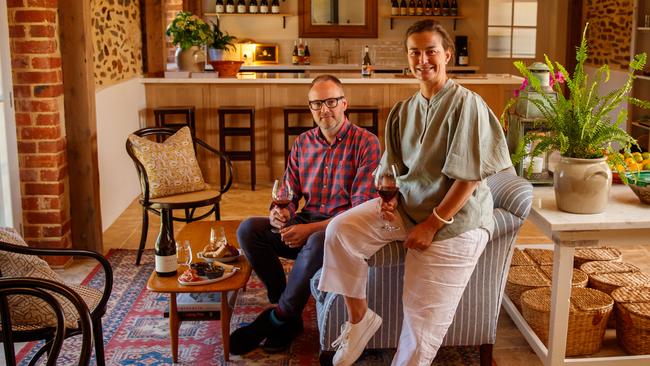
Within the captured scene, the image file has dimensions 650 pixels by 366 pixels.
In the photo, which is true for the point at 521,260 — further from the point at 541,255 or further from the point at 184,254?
the point at 184,254

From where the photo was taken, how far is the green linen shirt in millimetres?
2729

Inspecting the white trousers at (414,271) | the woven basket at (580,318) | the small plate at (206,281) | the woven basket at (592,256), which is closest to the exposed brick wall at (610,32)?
the woven basket at (592,256)

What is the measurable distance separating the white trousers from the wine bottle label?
0.71m

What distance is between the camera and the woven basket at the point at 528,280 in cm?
373

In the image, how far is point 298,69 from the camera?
9.90 metres

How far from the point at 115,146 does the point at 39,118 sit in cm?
148

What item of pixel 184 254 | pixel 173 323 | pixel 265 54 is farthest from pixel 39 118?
pixel 265 54

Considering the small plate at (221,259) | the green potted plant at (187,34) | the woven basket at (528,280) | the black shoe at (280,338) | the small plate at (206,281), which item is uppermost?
the green potted plant at (187,34)

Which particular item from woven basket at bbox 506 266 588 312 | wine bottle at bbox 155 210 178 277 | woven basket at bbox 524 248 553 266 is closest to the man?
wine bottle at bbox 155 210 178 277

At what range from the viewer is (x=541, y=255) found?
4145 millimetres

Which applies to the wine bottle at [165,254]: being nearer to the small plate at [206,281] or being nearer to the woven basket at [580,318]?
the small plate at [206,281]

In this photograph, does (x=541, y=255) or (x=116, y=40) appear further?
(x=116, y=40)

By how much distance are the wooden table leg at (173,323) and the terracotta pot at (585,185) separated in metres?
1.64

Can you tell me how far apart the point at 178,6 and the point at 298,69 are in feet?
5.78
